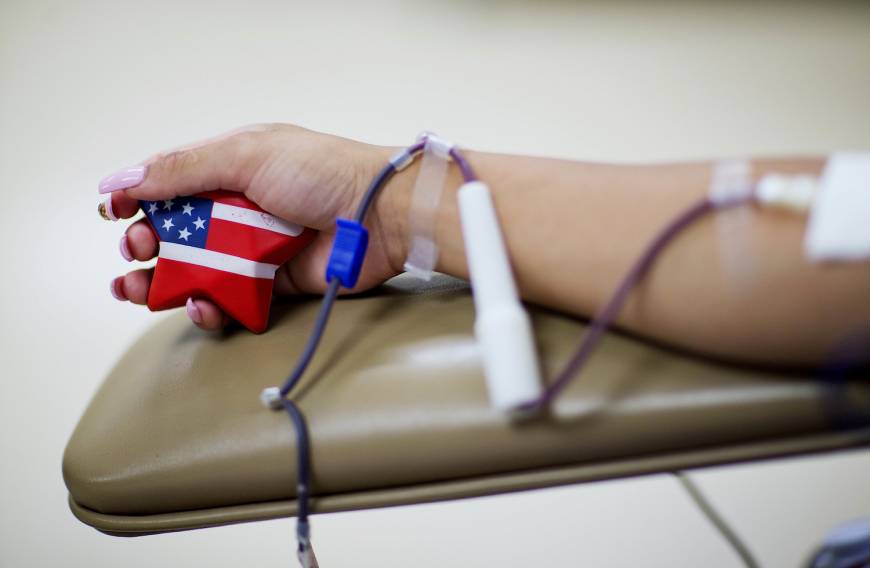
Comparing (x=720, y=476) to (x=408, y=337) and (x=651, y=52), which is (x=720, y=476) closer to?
(x=408, y=337)

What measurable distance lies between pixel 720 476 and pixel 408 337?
0.55 meters

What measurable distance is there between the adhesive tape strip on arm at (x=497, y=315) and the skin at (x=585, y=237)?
0.14 ft

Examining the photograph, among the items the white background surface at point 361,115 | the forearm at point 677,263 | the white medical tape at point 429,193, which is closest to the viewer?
the forearm at point 677,263

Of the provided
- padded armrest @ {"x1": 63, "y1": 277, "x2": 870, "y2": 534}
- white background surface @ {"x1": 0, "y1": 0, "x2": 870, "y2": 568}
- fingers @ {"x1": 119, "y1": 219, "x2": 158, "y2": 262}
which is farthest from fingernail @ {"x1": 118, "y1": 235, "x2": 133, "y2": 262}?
white background surface @ {"x1": 0, "y1": 0, "x2": 870, "y2": 568}

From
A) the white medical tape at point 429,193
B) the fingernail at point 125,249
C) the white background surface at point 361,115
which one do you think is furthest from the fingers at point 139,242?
the white background surface at point 361,115

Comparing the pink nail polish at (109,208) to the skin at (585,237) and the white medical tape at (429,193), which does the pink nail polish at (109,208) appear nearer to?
the skin at (585,237)

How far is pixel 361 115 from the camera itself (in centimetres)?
172

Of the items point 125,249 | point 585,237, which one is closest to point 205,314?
point 125,249

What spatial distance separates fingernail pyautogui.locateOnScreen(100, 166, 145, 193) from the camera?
63cm

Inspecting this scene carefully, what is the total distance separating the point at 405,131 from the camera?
1667 millimetres

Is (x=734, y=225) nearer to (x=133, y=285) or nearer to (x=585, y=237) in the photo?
(x=585, y=237)

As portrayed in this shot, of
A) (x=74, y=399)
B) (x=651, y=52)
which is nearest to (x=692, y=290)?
(x=74, y=399)

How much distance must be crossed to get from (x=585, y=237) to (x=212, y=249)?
1.10 ft

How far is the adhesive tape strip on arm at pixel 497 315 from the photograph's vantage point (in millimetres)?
435
